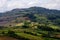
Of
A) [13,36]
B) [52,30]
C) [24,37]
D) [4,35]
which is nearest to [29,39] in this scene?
[24,37]

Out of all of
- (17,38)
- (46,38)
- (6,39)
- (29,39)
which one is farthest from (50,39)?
(6,39)

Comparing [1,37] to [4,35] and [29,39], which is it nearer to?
[4,35]

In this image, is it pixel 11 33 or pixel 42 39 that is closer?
pixel 42 39

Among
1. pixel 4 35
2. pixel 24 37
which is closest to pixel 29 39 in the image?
pixel 24 37

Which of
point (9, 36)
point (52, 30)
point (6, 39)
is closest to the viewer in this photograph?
point (6, 39)

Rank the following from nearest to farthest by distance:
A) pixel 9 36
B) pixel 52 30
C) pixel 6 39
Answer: pixel 6 39, pixel 9 36, pixel 52 30

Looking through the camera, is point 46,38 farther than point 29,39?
Yes

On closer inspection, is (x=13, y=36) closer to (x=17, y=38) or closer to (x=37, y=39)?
(x=17, y=38)
